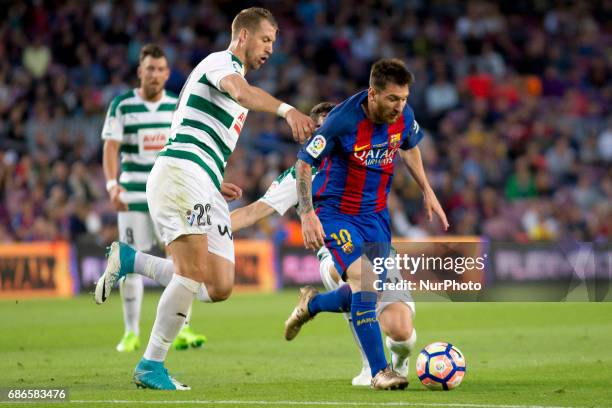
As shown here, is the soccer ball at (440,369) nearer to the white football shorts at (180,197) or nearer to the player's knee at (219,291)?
the player's knee at (219,291)

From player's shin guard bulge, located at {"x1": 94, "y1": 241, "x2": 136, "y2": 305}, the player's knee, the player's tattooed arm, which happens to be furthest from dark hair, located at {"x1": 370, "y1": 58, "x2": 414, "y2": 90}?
player's shin guard bulge, located at {"x1": 94, "y1": 241, "x2": 136, "y2": 305}

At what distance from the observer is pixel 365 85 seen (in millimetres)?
23609

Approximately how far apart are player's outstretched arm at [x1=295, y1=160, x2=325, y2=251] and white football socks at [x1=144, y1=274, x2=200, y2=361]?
0.80 metres

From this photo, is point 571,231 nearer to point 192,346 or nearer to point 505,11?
point 505,11

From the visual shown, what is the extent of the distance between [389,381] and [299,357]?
278 centimetres

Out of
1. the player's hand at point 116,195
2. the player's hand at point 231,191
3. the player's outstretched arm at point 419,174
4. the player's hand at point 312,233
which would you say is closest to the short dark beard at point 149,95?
the player's hand at point 116,195

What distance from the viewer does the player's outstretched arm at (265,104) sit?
20.6ft

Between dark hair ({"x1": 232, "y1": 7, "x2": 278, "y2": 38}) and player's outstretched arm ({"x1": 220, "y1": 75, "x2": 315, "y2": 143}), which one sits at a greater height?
dark hair ({"x1": 232, "y1": 7, "x2": 278, "y2": 38})

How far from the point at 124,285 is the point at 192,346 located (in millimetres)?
871

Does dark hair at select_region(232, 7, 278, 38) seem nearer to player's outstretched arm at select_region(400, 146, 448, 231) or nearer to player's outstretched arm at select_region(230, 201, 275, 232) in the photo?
player's outstretched arm at select_region(400, 146, 448, 231)

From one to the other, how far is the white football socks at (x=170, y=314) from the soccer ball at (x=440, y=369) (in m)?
1.52

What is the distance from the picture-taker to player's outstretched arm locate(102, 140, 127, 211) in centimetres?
1072

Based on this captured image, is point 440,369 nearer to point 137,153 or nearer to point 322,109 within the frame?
point 322,109

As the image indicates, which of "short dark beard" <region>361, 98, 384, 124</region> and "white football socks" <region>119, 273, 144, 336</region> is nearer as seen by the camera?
"short dark beard" <region>361, 98, 384, 124</region>
